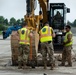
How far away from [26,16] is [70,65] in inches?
122

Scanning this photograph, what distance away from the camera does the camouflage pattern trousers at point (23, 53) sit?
15820 millimetres

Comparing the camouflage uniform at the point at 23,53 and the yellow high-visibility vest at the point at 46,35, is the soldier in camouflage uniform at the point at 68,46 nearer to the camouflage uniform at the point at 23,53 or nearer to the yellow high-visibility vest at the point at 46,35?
the yellow high-visibility vest at the point at 46,35

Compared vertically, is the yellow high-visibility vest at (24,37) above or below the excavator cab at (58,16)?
below

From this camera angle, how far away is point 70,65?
16.9 metres

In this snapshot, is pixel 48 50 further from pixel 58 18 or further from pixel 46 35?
pixel 58 18

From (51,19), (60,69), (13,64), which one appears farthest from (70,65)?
Answer: (51,19)

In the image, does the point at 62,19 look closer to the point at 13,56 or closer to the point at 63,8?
the point at 63,8

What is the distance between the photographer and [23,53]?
15.9 meters

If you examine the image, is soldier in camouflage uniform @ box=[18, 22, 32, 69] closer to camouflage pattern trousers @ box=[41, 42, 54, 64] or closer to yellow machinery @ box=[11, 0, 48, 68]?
yellow machinery @ box=[11, 0, 48, 68]

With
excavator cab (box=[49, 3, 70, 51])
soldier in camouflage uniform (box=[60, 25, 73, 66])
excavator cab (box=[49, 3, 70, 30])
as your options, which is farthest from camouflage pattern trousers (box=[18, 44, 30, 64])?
excavator cab (box=[49, 3, 70, 30])

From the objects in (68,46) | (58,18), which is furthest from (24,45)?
(58,18)

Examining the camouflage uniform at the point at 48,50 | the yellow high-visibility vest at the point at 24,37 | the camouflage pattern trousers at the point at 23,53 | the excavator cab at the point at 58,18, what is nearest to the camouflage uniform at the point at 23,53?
the camouflage pattern trousers at the point at 23,53

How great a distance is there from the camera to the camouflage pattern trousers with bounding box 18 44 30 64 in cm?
1582

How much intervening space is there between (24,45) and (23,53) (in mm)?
349
